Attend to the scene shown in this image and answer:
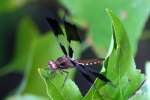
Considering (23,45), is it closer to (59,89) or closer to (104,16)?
(104,16)

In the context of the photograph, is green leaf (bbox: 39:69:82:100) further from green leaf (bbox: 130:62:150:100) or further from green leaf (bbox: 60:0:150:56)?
Result: green leaf (bbox: 60:0:150:56)

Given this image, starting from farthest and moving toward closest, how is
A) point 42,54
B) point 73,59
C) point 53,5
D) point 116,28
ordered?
point 53,5
point 42,54
point 73,59
point 116,28

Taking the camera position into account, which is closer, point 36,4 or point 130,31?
point 130,31

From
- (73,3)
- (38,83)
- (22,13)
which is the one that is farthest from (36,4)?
(38,83)

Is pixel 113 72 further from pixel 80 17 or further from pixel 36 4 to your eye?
pixel 36 4

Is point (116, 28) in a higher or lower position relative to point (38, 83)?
higher

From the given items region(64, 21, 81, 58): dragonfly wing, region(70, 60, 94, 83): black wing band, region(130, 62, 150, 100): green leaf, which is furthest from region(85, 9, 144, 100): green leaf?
region(64, 21, 81, 58): dragonfly wing
